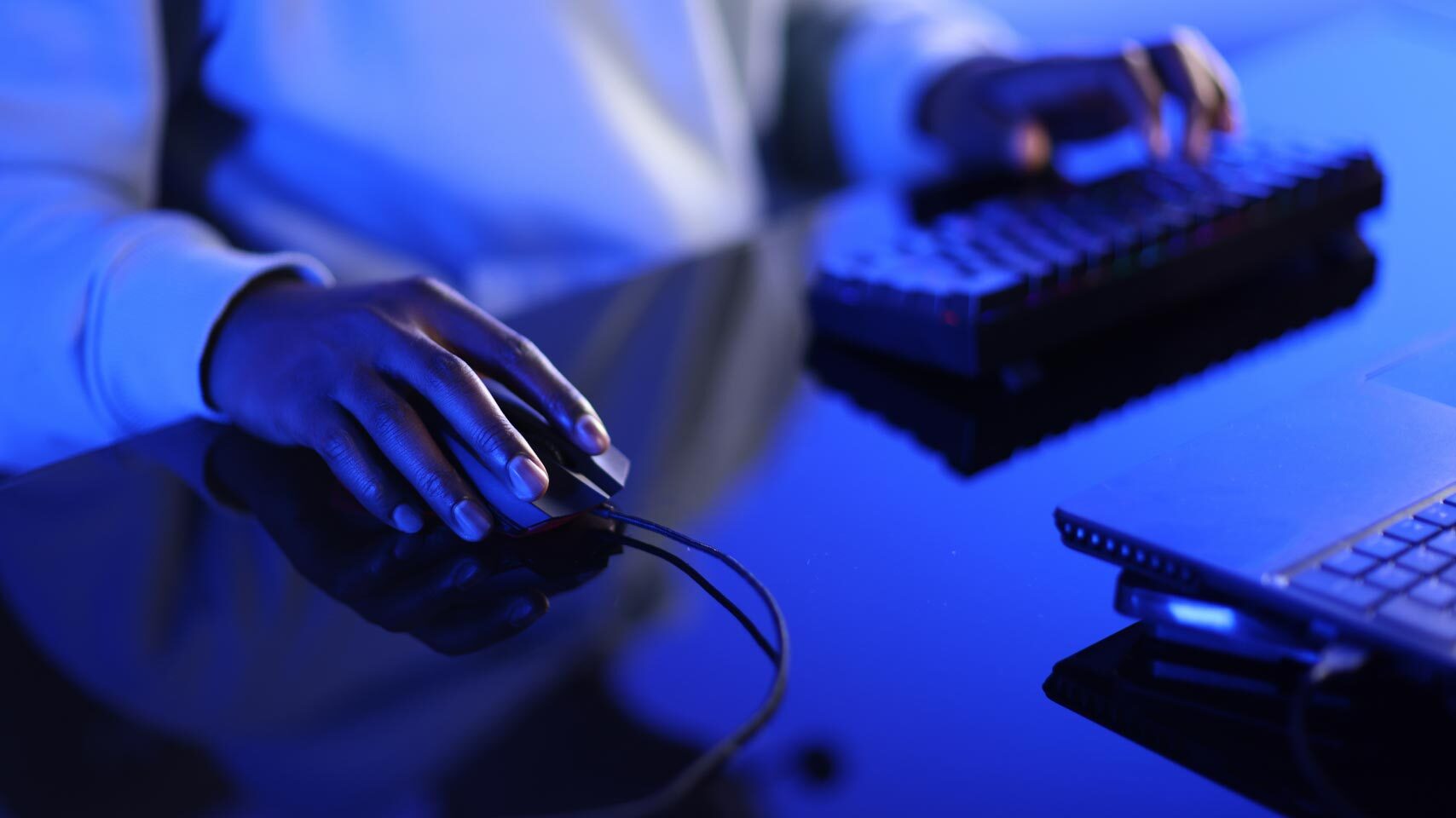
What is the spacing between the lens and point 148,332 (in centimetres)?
56

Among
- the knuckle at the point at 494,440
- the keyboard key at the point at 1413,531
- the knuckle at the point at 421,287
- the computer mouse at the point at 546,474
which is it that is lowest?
the computer mouse at the point at 546,474

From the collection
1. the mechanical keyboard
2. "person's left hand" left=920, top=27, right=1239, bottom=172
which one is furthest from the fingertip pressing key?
"person's left hand" left=920, top=27, right=1239, bottom=172

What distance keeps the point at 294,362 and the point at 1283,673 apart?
0.35 meters

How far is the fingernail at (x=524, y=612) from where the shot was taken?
417mm

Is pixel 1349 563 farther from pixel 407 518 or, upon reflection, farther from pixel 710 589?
pixel 407 518

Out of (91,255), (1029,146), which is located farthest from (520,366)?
(1029,146)

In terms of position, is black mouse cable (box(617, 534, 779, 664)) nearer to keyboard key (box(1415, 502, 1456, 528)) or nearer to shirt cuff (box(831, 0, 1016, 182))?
keyboard key (box(1415, 502, 1456, 528))

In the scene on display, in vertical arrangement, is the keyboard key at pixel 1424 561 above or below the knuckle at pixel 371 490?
above

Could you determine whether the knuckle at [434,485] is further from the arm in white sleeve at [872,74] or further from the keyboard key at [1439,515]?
the arm in white sleeve at [872,74]

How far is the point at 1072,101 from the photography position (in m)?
0.85

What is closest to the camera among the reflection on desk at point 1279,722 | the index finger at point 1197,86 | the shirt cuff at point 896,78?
the reflection on desk at point 1279,722

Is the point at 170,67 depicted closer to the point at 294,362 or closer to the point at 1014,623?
the point at 294,362

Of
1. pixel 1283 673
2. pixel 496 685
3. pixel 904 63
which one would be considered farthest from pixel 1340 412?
pixel 904 63

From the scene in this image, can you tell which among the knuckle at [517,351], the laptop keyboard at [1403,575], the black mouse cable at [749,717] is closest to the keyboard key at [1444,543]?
the laptop keyboard at [1403,575]
